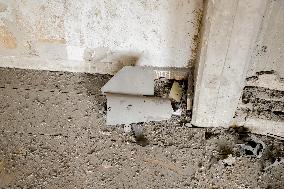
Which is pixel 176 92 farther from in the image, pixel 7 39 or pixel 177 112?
pixel 7 39

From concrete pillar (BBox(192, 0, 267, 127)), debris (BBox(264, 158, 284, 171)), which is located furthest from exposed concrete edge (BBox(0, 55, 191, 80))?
debris (BBox(264, 158, 284, 171))

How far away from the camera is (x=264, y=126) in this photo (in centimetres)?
307

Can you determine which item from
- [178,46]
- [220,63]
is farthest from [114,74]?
[220,63]

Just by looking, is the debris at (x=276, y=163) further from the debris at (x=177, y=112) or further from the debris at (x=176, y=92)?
the debris at (x=176, y=92)

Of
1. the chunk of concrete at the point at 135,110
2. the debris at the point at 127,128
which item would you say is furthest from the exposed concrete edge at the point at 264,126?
the debris at the point at 127,128

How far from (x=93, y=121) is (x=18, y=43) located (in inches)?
41.1

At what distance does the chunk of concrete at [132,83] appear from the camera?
3.28 m

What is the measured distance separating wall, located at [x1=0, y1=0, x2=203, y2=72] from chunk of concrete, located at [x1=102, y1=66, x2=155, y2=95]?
205 mm

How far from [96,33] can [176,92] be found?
89cm

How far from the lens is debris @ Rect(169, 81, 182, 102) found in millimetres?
3375

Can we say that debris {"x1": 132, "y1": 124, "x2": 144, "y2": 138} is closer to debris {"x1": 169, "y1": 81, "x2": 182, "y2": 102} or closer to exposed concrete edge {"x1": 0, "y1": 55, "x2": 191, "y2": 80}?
debris {"x1": 169, "y1": 81, "x2": 182, "y2": 102}

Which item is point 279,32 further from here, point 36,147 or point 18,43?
point 18,43

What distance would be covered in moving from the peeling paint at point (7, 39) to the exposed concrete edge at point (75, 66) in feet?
0.43

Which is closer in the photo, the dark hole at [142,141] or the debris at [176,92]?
the dark hole at [142,141]
